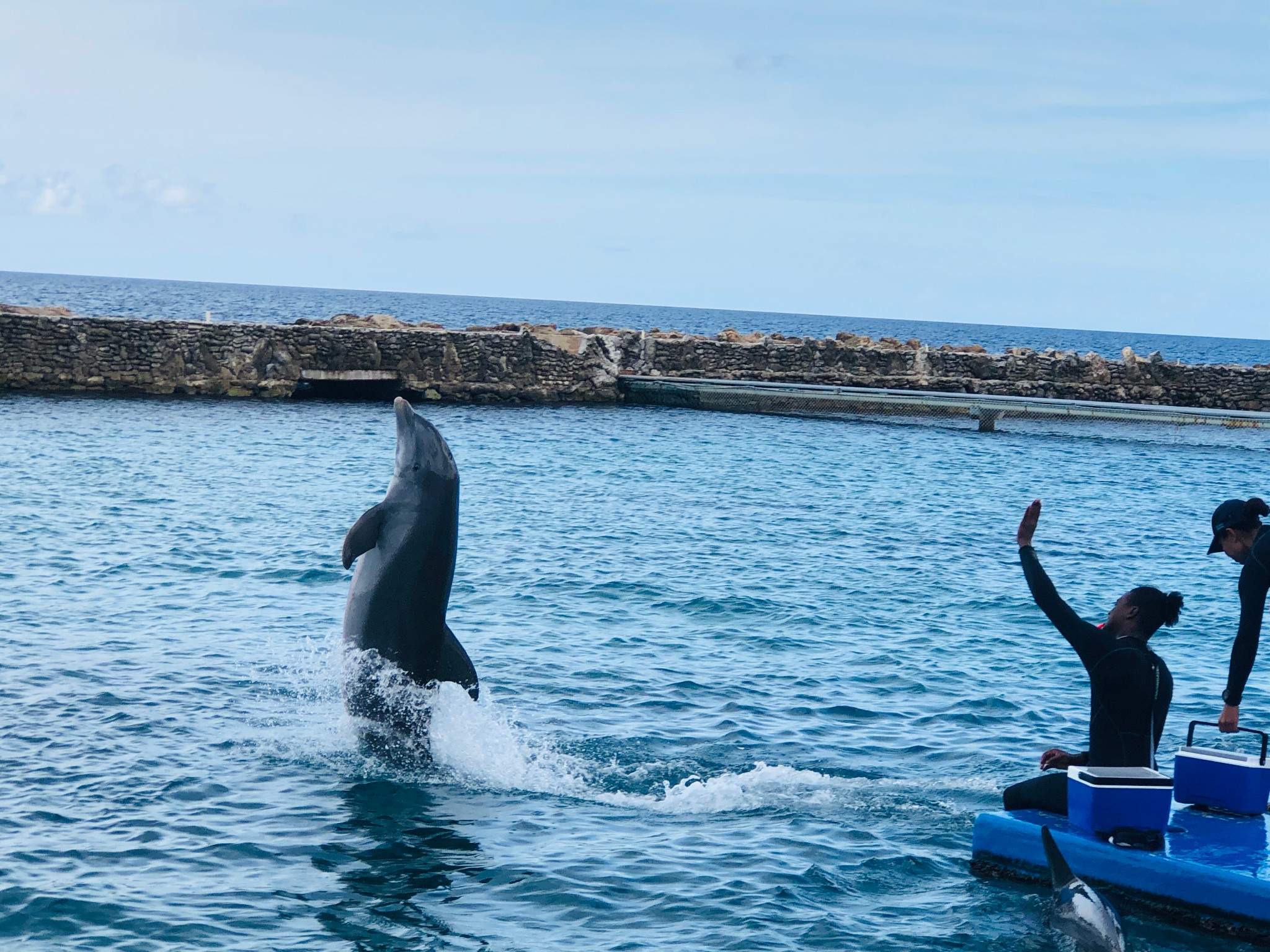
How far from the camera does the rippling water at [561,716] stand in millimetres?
6434

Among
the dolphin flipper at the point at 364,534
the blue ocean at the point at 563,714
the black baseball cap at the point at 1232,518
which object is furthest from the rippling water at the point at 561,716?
the black baseball cap at the point at 1232,518

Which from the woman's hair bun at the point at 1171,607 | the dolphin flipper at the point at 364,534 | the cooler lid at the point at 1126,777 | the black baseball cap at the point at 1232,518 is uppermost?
the black baseball cap at the point at 1232,518

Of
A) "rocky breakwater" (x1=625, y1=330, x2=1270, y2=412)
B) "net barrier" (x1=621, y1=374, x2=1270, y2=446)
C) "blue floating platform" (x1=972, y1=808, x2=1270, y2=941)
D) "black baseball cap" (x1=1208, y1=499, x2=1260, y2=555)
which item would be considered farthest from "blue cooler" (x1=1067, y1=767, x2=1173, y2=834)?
"rocky breakwater" (x1=625, y1=330, x2=1270, y2=412)

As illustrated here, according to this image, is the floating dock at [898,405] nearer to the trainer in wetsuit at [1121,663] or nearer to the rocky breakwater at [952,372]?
the rocky breakwater at [952,372]

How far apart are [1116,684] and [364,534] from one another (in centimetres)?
407

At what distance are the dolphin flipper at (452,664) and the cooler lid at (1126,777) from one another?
11.6 ft

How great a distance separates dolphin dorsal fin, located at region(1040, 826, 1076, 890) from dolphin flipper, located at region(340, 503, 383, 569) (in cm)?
381

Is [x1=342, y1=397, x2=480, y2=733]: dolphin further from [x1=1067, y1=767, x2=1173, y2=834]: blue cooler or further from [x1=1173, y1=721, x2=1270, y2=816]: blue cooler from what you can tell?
[x1=1173, y1=721, x2=1270, y2=816]: blue cooler

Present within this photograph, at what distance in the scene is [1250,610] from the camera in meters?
6.71

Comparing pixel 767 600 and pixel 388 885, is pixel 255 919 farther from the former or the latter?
pixel 767 600

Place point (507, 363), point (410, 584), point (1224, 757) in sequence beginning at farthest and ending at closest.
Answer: point (507, 363) → point (410, 584) → point (1224, 757)

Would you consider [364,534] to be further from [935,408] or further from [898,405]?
[935,408]

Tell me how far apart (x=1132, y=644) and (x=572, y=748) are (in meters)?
3.94

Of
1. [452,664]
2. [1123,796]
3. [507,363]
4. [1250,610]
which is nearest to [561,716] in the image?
[452,664]
